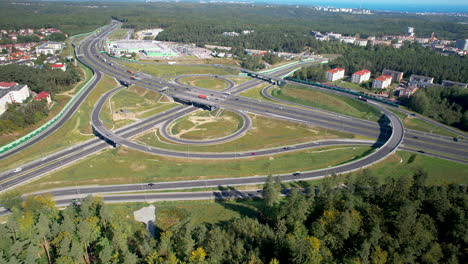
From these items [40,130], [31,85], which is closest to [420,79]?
[40,130]

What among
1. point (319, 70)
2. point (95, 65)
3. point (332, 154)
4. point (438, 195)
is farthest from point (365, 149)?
point (95, 65)

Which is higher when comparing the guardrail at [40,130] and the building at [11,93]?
the building at [11,93]

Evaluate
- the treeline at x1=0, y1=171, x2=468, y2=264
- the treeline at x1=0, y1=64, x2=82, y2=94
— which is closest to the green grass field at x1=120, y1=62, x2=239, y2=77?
the treeline at x1=0, y1=64, x2=82, y2=94

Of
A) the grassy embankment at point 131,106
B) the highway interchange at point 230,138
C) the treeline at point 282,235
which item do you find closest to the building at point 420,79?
the highway interchange at point 230,138

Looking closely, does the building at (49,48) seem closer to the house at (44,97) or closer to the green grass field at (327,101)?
the house at (44,97)

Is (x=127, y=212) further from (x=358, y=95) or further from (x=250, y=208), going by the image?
(x=358, y=95)

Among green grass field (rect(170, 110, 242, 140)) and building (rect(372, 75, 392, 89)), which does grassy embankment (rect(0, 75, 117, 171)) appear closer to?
green grass field (rect(170, 110, 242, 140))
